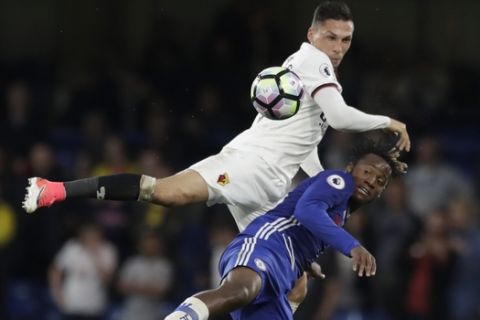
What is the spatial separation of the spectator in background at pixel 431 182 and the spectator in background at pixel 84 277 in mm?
3044

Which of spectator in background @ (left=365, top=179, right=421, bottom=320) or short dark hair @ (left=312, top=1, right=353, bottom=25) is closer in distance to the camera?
short dark hair @ (left=312, top=1, right=353, bottom=25)

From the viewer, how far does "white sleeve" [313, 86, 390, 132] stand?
7.88m

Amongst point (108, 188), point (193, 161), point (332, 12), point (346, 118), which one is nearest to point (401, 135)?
point (346, 118)

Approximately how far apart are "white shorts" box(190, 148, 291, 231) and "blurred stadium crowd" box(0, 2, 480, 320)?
4.36m

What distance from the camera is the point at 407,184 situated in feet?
44.3

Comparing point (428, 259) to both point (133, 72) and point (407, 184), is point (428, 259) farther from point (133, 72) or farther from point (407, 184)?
point (133, 72)

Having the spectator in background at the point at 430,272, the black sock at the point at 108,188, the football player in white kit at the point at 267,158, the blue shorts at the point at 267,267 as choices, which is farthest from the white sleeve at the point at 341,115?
the spectator in background at the point at 430,272

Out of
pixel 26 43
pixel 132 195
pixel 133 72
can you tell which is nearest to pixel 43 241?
pixel 133 72

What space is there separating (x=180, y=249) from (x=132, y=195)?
5.40 m

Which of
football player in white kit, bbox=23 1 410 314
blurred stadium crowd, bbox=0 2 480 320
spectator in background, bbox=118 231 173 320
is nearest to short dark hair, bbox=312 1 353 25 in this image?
football player in white kit, bbox=23 1 410 314

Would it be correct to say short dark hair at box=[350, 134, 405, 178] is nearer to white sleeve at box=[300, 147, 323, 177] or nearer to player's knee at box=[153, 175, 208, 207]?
white sleeve at box=[300, 147, 323, 177]

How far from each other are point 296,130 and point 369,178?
0.59 meters

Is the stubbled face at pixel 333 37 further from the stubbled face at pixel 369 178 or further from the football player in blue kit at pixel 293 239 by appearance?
the stubbled face at pixel 369 178

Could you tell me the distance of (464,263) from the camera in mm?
12578
